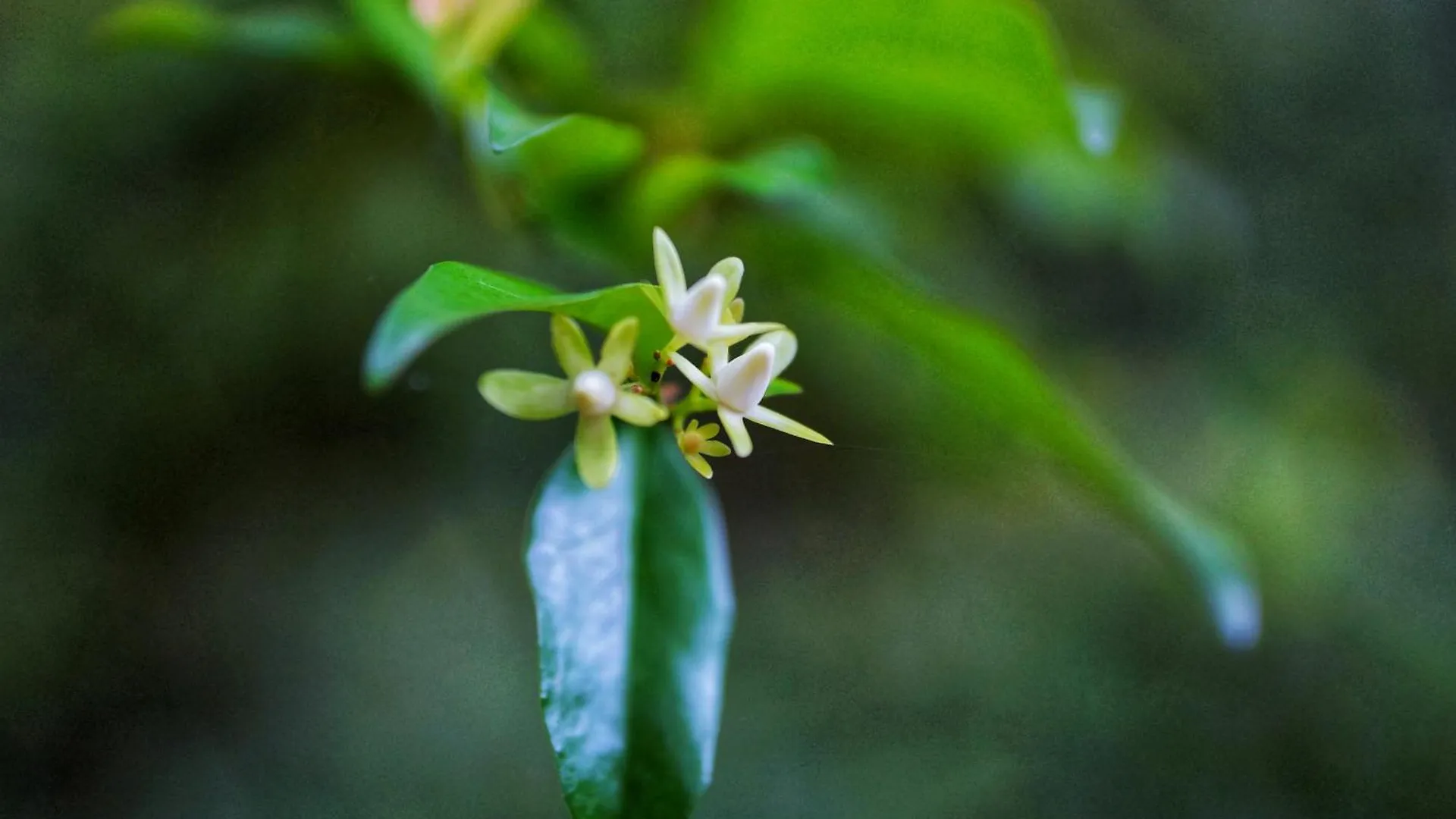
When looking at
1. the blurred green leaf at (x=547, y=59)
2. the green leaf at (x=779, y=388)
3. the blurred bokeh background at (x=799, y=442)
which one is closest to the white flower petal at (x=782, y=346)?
the green leaf at (x=779, y=388)

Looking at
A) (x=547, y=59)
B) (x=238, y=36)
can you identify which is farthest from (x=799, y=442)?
(x=238, y=36)

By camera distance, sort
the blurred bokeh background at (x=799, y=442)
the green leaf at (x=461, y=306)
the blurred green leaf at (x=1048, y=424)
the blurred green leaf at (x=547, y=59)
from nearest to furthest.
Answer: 1. the green leaf at (x=461, y=306)
2. the blurred green leaf at (x=1048, y=424)
3. the blurred green leaf at (x=547, y=59)
4. the blurred bokeh background at (x=799, y=442)

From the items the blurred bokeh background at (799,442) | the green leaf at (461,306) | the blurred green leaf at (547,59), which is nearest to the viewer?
the green leaf at (461,306)

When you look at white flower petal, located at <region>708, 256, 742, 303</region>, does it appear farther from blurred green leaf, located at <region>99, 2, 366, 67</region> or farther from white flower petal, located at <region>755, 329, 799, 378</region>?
blurred green leaf, located at <region>99, 2, 366, 67</region>

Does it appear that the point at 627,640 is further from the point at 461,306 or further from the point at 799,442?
the point at 799,442

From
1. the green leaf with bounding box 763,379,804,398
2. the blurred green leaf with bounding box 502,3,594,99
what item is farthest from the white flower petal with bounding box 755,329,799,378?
the blurred green leaf with bounding box 502,3,594,99

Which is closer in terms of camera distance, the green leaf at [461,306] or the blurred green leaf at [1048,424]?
the green leaf at [461,306]

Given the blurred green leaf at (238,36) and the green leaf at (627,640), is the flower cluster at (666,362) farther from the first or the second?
the blurred green leaf at (238,36)

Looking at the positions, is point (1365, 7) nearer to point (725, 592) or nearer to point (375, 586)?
point (725, 592)
